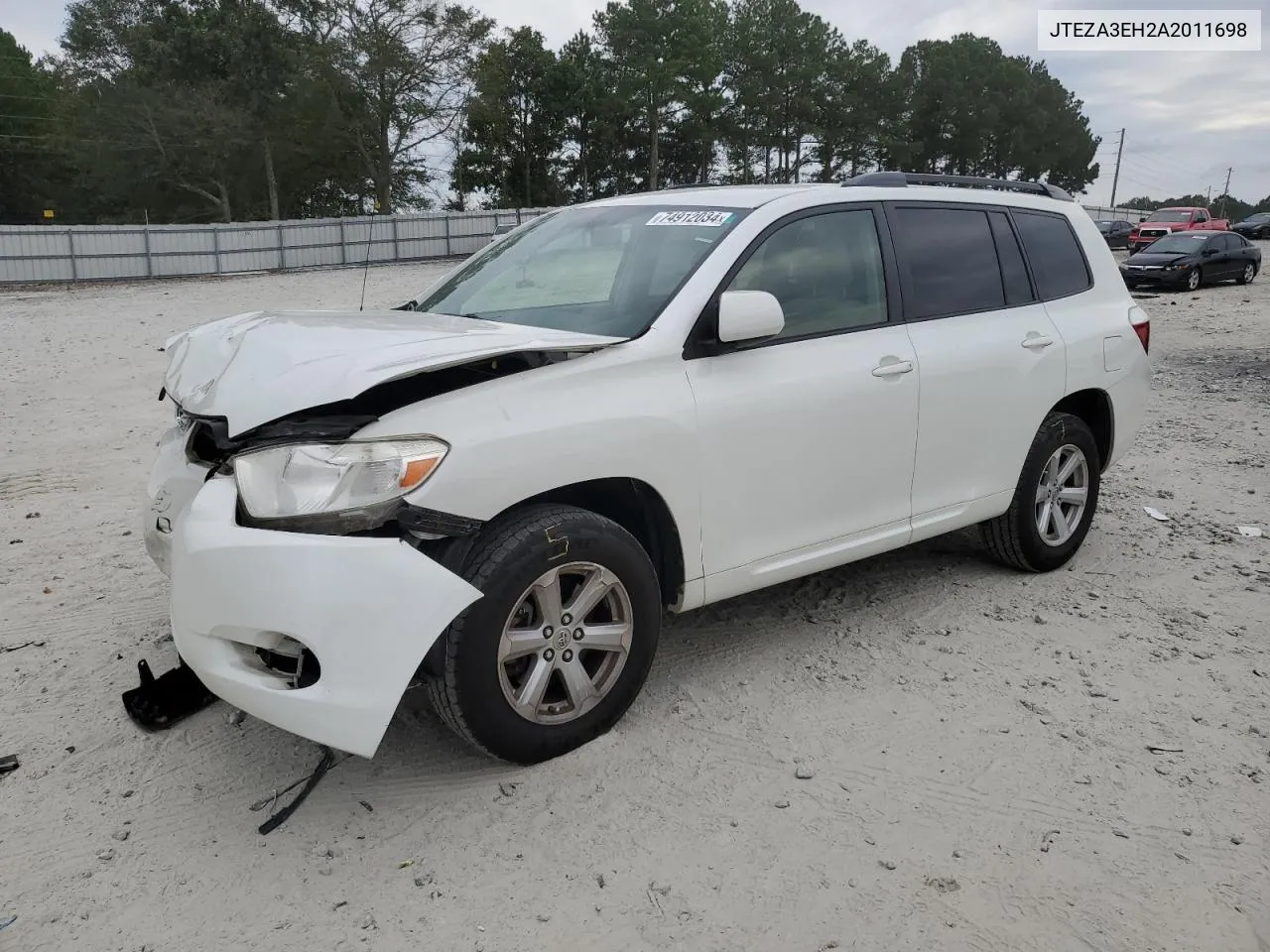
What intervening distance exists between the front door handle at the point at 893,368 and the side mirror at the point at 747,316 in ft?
2.27

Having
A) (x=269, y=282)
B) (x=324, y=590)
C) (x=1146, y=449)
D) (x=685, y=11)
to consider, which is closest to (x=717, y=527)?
(x=324, y=590)

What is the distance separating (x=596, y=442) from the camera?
10.3 ft

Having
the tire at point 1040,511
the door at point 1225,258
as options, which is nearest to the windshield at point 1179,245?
the door at point 1225,258

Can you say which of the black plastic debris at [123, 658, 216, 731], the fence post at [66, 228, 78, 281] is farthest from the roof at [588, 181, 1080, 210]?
the fence post at [66, 228, 78, 281]

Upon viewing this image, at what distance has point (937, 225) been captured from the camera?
14.5 feet

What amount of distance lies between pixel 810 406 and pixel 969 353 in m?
1.04

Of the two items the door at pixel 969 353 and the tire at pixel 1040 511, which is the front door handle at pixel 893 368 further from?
the tire at pixel 1040 511

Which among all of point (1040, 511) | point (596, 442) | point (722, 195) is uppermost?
point (722, 195)

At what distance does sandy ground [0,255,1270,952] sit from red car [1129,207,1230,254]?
3394 centimetres

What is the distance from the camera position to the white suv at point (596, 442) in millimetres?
2752

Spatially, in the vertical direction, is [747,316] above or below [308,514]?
above

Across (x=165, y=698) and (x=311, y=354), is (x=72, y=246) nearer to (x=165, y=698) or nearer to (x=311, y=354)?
(x=165, y=698)

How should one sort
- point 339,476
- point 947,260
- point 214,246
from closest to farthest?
1. point 339,476
2. point 947,260
3. point 214,246

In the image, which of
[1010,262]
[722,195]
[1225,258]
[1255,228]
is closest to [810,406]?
[722,195]
